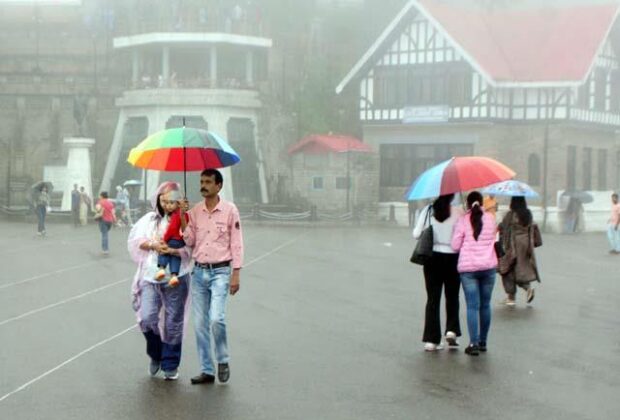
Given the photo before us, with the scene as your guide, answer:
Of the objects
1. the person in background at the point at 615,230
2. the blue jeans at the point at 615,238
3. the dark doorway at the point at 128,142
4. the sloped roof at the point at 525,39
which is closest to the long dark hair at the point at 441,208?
the person in background at the point at 615,230

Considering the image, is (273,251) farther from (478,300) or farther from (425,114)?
(425,114)

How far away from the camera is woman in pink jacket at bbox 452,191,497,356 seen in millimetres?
11000

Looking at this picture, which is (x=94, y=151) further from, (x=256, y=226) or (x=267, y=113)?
(x=256, y=226)

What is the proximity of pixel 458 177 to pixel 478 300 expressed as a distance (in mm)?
1281

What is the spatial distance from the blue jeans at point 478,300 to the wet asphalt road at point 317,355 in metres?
0.31

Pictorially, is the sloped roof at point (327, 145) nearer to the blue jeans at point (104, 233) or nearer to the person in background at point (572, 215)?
the person in background at point (572, 215)

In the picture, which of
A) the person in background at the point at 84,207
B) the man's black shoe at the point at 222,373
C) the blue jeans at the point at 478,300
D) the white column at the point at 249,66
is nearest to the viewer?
the man's black shoe at the point at 222,373

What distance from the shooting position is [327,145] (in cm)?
4781

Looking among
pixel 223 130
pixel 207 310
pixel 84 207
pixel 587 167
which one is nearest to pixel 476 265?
pixel 207 310

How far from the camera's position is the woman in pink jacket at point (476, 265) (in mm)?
11000

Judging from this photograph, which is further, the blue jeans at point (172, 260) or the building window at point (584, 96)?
the building window at point (584, 96)

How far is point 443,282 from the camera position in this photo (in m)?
11.3

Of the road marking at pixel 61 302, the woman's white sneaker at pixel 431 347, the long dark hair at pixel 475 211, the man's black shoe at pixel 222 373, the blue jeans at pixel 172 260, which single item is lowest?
the road marking at pixel 61 302

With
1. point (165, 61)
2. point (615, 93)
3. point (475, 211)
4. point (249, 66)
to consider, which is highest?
point (165, 61)
